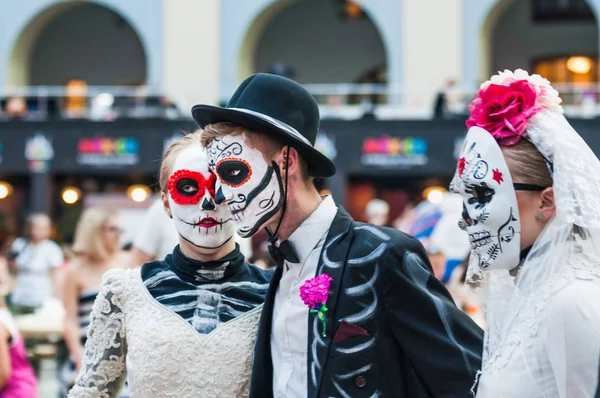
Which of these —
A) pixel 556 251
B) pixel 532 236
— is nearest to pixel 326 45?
pixel 532 236

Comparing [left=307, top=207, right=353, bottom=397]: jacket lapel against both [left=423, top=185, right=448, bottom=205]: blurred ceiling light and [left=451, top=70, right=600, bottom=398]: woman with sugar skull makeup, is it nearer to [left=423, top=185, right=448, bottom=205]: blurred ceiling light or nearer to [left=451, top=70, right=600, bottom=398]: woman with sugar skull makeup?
[left=451, top=70, right=600, bottom=398]: woman with sugar skull makeup

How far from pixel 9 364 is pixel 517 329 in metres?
3.36

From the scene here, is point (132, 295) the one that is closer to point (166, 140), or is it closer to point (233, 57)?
point (166, 140)

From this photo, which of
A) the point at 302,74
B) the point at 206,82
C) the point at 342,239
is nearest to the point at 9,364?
the point at 342,239

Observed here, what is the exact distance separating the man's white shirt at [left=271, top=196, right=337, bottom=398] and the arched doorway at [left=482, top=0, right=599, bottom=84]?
20371 mm

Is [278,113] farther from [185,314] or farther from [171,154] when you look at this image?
[185,314]

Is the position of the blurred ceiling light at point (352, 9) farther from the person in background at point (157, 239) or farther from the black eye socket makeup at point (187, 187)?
the black eye socket makeup at point (187, 187)

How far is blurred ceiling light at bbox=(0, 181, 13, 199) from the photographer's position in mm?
21547

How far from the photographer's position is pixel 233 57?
859 inches

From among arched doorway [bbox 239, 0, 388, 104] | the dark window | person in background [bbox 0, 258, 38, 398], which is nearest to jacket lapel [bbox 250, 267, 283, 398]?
person in background [bbox 0, 258, 38, 398]

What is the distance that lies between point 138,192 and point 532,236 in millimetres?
18311

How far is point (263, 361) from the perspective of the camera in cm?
325

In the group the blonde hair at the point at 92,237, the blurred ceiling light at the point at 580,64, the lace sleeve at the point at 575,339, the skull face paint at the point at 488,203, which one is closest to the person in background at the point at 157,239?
the blonde hair at the point at 92,237

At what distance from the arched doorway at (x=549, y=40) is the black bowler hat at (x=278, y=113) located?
66.5 feet
